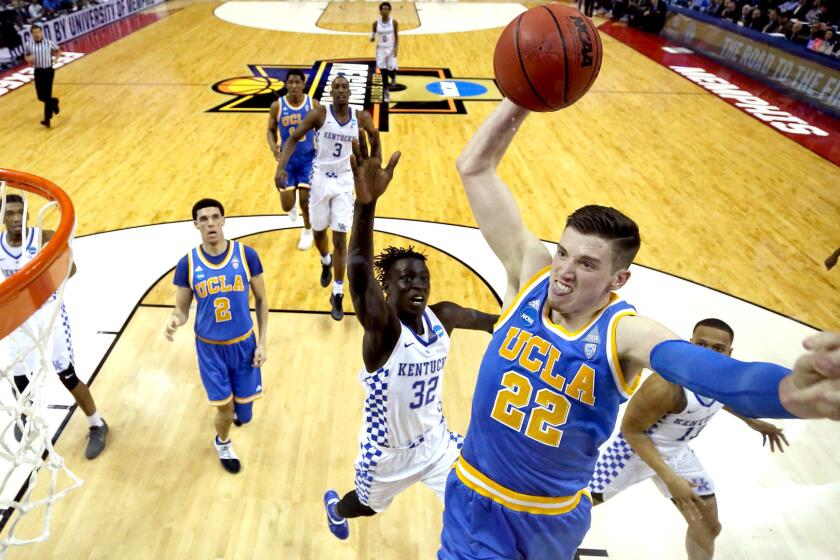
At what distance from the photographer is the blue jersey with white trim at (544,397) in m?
1.73

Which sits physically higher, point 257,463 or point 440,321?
point 440,321

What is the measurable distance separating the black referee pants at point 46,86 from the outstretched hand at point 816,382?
1072 cm

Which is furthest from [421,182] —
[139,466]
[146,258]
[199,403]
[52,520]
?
[52,520]

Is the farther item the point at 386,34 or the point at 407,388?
the point at 386,34

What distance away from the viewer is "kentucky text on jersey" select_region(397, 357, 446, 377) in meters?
2.65

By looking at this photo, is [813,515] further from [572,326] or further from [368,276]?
[368,276]

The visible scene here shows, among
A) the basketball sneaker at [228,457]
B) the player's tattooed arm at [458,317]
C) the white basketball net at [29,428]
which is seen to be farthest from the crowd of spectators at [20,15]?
the player's tattooed arm at [458,317]

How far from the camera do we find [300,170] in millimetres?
6191

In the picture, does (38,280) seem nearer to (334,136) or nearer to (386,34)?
(334,136)

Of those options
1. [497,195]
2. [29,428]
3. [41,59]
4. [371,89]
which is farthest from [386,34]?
[497,195]

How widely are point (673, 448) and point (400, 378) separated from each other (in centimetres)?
140

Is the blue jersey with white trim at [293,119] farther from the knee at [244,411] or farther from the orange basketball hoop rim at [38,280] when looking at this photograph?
the orange basketball hoop rim at [38,280]

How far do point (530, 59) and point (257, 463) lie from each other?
2857mm

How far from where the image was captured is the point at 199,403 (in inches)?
169
